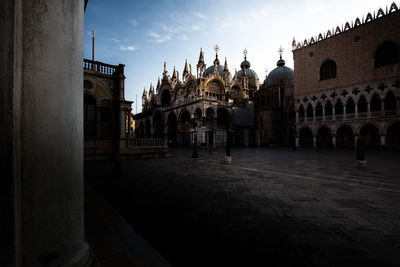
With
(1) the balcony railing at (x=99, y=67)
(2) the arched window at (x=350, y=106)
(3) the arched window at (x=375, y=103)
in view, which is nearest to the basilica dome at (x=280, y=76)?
(2) the arched window at (x=350, y=106)

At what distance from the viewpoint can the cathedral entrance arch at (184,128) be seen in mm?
34597

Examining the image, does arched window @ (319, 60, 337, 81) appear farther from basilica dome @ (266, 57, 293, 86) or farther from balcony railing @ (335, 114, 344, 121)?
basilica dome @ (266, 57, 293, 86)

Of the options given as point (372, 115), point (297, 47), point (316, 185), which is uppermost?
point (297, 47)

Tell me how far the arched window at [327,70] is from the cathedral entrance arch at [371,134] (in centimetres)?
942

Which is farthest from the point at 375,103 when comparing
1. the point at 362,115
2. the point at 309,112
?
the point at 309,112

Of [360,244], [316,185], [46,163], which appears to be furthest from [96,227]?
[316,185]

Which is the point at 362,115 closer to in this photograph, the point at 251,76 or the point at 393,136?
the point at 393,136

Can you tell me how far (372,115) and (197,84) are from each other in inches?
1029

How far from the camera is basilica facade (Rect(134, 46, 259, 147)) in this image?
100 feet

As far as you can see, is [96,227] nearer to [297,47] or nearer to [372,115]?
[372,115]

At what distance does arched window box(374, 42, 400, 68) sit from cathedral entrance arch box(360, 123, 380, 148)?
8.65 meters

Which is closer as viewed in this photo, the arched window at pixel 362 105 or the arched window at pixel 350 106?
the arched window at pixel 362 105

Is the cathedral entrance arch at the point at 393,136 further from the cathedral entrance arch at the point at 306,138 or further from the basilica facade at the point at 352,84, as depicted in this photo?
the cathedral entrance arch at the point at 306,138

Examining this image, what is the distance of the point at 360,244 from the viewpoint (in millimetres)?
2219
